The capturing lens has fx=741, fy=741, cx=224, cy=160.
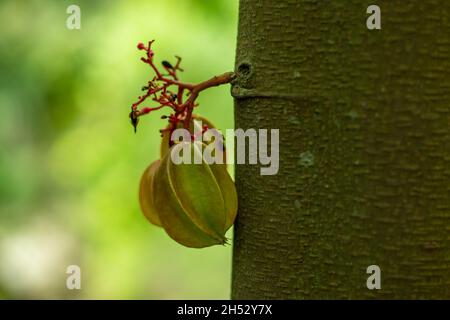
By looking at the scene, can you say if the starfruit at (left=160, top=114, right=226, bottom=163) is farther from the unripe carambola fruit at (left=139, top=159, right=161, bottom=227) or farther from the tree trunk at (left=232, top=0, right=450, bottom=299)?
the tree trunk at (left=232, top=0, right=450, bottom=299)

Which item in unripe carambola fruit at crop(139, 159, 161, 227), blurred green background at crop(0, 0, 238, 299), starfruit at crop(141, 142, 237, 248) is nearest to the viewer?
starfruit at crop(141, 142, 237, 248)

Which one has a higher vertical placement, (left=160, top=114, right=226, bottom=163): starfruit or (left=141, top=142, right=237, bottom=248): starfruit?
(left=160, top=114, right=226, bottom=163): starfruit

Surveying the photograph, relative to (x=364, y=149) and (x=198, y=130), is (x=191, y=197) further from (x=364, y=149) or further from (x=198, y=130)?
(x=364, y=149)
